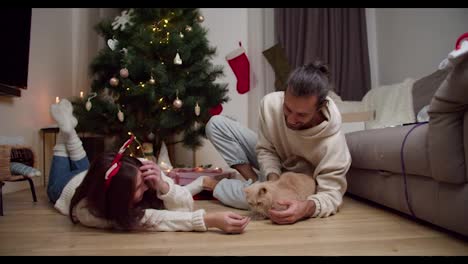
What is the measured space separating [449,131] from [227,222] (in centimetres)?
58

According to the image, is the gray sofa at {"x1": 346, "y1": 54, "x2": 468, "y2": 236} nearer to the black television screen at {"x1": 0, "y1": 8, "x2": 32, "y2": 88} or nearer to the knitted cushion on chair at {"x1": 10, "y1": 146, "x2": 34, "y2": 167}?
the knitted cushion on chair at {"x1": 10, "y1": 146, "x2": 34, "y2": 167}

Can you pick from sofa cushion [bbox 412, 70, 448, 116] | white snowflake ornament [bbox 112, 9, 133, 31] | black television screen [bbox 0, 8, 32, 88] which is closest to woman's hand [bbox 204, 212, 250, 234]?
sofa cushion [bbox 412, 70, 448, 116]

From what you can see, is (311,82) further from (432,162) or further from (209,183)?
(209,183)

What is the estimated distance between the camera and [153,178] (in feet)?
3.24

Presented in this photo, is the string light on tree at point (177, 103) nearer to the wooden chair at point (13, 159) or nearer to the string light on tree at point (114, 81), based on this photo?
the string light on tree at point (114, 81)

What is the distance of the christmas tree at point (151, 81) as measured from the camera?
6.78 feet

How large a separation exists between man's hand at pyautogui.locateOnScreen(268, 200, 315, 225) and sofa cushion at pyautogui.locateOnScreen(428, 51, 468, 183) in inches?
14.9

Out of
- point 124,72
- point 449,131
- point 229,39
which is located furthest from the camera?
point 229,39

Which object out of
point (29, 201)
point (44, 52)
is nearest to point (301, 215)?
point (29, 201)

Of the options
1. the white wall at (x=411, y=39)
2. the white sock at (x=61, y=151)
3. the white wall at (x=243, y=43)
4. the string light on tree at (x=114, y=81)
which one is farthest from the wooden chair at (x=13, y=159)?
the white wall at (x=411, y=39)

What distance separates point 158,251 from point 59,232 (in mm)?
386

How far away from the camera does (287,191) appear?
3.64 feet

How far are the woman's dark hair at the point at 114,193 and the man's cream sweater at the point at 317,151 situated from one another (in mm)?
522

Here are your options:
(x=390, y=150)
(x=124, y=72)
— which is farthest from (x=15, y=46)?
(x=390, y=150)
